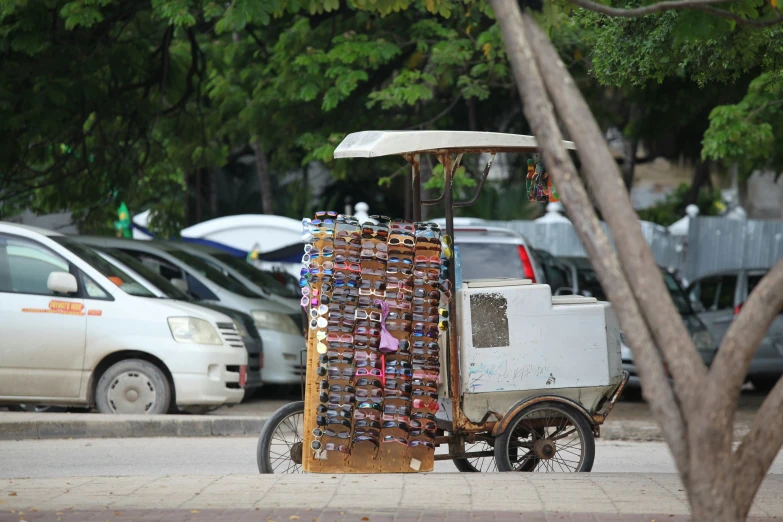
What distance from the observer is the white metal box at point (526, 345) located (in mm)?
7363

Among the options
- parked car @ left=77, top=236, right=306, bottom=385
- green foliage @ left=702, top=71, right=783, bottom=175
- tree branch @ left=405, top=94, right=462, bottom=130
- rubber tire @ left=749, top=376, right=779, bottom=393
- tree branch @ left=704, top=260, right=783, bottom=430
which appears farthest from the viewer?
tree branch @ left=405, top=94, right=462, bottom=130

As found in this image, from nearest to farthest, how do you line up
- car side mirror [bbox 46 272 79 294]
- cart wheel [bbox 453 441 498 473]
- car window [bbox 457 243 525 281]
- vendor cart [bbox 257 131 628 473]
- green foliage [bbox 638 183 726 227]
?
1. vendor cart [bbox 257 131 628 473]
2. cart wheel [bbox 453 441 498 473]
3. car side mirror [bbox 46 272 79 294]
4. car window [bbox 457 243 525 281]
5. green foliage [bbox 638 183 726 227]

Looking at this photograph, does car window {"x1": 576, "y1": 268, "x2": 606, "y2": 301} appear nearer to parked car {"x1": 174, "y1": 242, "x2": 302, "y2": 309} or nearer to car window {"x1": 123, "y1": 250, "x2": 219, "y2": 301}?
parked car {"x1": 174, "y1": 242, "x2": 302, "y2": 309}

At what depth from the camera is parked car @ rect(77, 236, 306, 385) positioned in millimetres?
13008

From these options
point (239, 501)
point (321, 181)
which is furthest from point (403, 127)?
point (321, 181)

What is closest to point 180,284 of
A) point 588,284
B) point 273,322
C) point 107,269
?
point 273,322

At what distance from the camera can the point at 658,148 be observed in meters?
27.0

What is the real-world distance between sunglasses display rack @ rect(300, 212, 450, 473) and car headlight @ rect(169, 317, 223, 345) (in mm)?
4205

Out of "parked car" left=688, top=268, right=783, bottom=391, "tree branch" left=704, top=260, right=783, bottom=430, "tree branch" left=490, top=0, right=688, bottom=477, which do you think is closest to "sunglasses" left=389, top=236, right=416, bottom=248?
"tree branch" left=490, top=0, right=688, bottom=477

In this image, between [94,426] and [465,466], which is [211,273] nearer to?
[94,426]

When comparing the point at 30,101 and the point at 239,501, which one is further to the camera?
the point at 30,101

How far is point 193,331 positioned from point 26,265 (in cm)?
175

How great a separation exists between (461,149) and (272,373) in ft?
20.2

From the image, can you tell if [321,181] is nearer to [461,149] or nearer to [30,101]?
[30,101]
